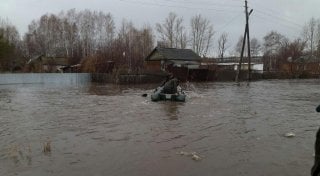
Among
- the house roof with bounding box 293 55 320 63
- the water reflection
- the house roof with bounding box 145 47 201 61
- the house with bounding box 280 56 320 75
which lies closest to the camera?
the water reflection

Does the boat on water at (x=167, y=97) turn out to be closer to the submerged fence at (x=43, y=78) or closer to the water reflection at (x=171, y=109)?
the water reflection at (x=171, y=109)

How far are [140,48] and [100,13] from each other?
37.7 ft

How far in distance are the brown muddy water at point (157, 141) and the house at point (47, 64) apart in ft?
147

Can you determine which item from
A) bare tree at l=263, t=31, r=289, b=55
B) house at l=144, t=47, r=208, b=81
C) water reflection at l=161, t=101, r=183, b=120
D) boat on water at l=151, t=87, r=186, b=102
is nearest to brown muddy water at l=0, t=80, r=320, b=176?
water reflection at l=161, t=101, r=183, b=120

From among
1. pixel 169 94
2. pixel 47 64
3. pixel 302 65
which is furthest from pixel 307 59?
pixel 169 94

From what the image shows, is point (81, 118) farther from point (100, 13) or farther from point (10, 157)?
point (100, 13)

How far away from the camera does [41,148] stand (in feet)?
37.1

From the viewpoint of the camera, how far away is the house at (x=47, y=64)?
210ft

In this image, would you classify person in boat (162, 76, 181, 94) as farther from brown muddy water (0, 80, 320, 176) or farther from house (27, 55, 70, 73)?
house (27, 55, 70, 73)

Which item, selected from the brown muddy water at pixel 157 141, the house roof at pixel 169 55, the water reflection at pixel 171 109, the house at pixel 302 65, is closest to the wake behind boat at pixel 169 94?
the water reflection at pixel 171 109

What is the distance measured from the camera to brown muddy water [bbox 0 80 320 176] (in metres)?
9.34

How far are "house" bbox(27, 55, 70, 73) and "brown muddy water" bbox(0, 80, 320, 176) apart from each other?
44.7m

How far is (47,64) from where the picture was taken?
68062 mm

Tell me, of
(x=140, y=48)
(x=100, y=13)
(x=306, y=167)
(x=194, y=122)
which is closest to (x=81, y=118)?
(x=194, y=122)
